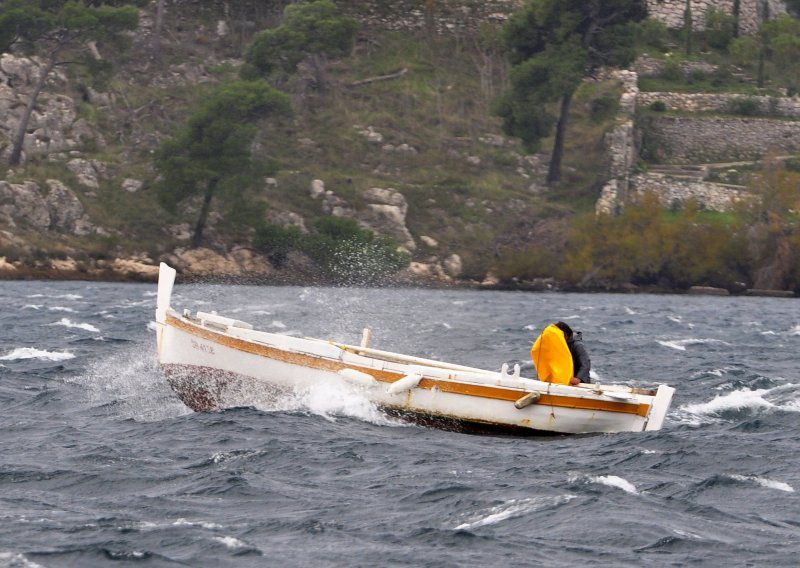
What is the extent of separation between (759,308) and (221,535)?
5133cm

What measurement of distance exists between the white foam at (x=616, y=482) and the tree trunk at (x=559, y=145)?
6857cm

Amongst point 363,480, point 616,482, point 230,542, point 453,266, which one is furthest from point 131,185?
point 230,542

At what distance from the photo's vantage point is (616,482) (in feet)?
68.4

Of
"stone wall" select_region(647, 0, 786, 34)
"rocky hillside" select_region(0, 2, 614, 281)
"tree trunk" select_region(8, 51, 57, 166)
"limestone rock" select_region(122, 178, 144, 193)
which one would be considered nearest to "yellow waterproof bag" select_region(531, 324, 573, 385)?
"rocky hillside" select_region(0, 2, 614, 281)

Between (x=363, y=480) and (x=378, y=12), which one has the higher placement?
(x=378, y=12)

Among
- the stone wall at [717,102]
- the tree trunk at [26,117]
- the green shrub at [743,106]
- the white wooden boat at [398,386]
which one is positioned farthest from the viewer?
the stone wall at [717,102]

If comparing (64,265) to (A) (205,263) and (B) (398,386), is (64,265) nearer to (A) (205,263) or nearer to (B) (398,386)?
(A) (205,263)

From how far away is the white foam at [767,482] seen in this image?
2084 centimetres

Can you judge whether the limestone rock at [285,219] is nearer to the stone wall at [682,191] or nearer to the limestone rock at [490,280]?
the limestone rock at [490,280]

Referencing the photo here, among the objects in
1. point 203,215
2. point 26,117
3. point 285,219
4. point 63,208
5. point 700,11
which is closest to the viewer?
point 63,208

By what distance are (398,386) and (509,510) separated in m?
6.45

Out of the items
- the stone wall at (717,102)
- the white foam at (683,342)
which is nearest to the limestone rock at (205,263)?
the stone wall at (717,102)

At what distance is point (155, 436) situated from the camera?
24.2 metres

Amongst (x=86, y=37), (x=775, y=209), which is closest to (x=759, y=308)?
(x=775, y=209)
